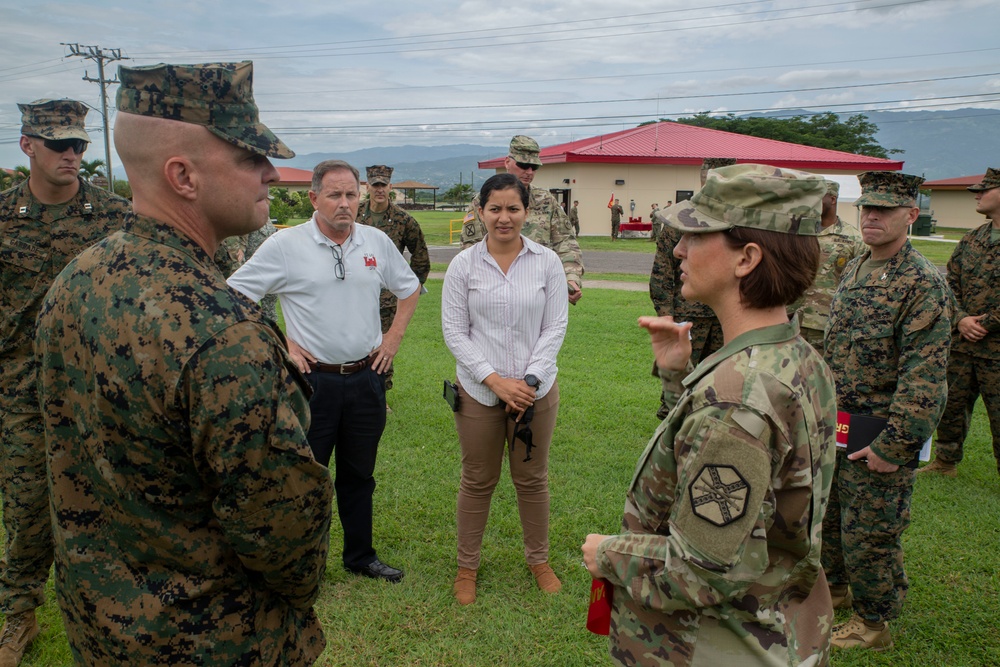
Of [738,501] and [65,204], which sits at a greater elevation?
[65,204]

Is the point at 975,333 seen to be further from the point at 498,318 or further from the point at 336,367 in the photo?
the point at 336,367

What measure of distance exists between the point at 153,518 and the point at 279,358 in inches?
18.8

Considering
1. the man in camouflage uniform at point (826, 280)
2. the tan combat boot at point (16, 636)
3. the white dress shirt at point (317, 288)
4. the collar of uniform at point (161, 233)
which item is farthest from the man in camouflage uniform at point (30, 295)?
the man in camouflage uniform at point (826, 280)

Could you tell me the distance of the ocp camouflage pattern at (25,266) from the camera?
3.36 meters

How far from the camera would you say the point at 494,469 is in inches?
148

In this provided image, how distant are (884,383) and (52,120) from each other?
4623mm

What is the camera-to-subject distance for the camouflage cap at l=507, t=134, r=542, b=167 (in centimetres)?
538

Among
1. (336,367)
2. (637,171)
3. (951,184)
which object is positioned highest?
(951,184)

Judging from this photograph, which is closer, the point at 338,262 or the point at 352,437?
the point at 338,262

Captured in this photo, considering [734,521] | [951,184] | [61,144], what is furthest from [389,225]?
[951,184]

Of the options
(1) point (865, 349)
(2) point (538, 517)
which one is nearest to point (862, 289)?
Result: (1) point (865, 349)

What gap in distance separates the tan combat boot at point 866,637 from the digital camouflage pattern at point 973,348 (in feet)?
9.41

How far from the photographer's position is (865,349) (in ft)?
11.3

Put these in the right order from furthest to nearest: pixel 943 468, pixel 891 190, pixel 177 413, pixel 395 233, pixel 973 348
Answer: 1. pixel 395 233
2. pixel 943 468
3. pixel 973 348
4. pixel 891 190
5. pixel 177 413
